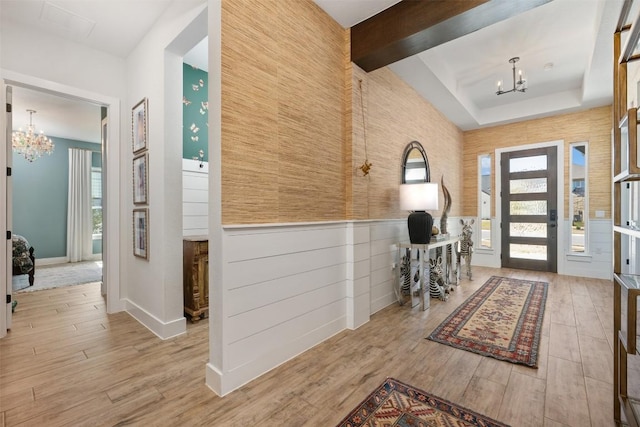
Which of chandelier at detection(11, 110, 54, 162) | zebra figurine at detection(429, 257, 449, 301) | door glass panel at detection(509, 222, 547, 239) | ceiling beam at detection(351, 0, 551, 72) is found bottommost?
zebra figurine at detection(429, 257, 449, 301)

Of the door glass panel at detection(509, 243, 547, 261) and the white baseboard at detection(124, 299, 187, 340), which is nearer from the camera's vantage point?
the white baseboard at detection(124, 299, 187, 340)

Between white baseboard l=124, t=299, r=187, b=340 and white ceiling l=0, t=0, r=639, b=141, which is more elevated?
white ceiling l=0, t=0, r=639, b=141

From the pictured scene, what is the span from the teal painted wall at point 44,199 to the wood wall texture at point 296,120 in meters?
7.24

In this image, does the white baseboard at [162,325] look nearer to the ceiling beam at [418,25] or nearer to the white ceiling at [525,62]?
the ceiling beam at [418,25]

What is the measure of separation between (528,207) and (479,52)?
10.8 feet

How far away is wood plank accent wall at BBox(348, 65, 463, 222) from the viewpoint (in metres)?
2.75

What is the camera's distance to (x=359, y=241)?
8.82 ft

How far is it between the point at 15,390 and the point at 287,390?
172 centimetres

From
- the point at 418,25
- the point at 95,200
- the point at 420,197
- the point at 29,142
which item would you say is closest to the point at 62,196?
the point at 95,200

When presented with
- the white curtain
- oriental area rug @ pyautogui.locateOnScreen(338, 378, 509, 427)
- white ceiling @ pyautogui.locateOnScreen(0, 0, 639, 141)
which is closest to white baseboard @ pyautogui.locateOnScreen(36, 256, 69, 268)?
the white curtain

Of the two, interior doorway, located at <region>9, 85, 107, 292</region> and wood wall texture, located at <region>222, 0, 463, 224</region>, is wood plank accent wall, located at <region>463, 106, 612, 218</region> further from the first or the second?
interior doorway, located at <region>9, 85, 107, 292</region>

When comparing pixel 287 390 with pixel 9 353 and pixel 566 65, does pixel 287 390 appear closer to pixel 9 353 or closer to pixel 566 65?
pixel 9 353

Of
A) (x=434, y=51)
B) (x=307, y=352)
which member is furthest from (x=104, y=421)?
(x=434, y=51)

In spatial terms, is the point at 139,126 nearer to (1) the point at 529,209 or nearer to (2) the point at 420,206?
(2) the point at 420,206
